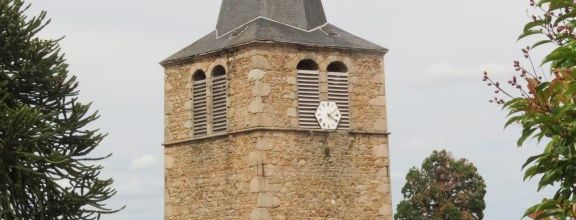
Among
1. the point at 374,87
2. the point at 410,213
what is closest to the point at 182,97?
the point at 374,87

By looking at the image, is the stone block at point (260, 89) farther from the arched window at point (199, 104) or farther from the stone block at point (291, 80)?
the arched window at point (199, 104)

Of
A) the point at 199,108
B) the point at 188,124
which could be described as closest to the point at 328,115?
the point at 199,108

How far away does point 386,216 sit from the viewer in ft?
78.2

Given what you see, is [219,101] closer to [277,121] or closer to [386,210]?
[277,121]

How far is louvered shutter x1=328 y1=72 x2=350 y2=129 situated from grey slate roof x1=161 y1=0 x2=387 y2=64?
71 centimetres

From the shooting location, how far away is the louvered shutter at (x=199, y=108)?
958 inches

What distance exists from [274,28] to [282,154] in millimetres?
2990

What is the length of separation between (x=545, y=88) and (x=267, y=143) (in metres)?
17.3

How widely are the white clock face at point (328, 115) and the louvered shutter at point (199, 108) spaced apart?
272cm

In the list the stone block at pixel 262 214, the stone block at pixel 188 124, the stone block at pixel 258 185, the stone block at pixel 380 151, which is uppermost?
the stone block at pixel 188 124

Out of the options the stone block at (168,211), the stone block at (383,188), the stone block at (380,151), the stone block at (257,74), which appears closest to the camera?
the stone block at (257,74)

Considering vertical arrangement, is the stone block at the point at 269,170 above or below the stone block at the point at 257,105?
below

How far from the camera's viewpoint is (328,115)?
77.5ft

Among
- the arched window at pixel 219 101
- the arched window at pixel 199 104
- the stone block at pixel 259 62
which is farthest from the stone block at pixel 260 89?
the arched window at pixel 199 104
